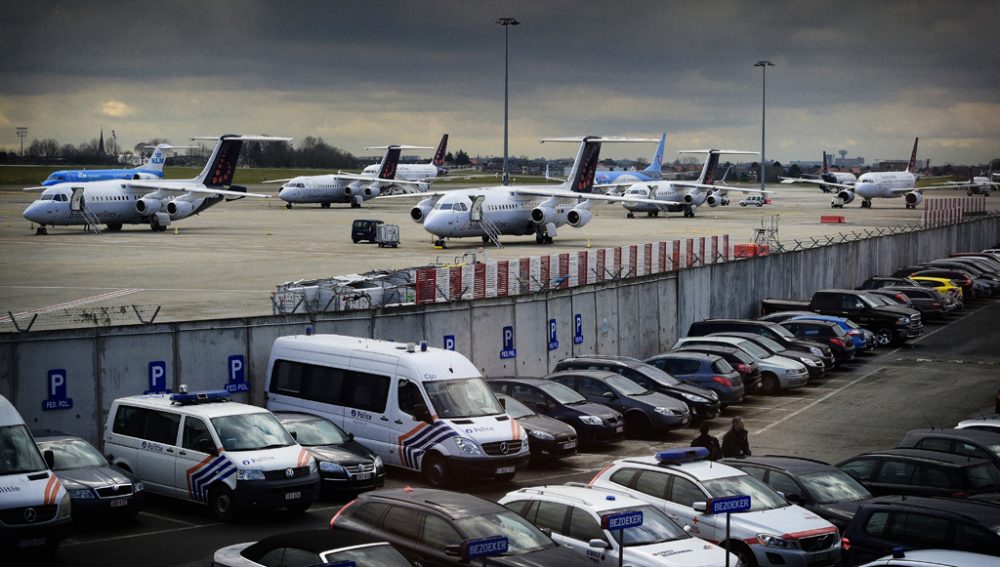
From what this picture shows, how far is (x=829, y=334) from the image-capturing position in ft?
114

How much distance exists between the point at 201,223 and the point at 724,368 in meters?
59.8

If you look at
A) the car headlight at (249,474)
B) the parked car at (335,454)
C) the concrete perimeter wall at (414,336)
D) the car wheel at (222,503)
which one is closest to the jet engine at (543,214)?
the concrete perimeter wall at (414,336)

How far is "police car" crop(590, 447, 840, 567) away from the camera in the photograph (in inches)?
576

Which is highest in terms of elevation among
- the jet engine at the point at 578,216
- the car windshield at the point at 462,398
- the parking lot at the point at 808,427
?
the jet engine at the point at 578,216

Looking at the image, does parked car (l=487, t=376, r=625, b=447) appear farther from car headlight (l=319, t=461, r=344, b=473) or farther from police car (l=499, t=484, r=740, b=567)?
police car (l=499, t=484, r=740, b=567)

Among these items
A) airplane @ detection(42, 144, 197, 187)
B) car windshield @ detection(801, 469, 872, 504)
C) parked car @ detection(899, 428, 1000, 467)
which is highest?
airplane @ detection(42, 144, 197, 187)

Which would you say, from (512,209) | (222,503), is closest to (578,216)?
(512,209)

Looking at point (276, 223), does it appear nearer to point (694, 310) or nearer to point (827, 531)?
point (694, 310)

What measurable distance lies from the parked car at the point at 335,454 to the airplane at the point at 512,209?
125ft

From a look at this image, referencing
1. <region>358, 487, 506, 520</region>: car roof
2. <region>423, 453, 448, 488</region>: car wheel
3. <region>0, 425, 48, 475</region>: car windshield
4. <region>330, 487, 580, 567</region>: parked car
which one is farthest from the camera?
<region>423, 453, 448, 488</region>: car wheel

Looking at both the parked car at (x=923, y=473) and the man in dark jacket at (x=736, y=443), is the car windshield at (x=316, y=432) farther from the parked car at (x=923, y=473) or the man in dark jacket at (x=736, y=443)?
the parked car at (x=923, y=473)

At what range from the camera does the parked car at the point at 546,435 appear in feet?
69.6

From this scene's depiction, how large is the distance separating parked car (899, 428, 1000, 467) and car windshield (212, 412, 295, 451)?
9.91 m

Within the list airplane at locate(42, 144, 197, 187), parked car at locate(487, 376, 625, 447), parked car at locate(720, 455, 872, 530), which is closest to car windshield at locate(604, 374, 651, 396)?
parked car at locate(487, 376, 625, 447)
